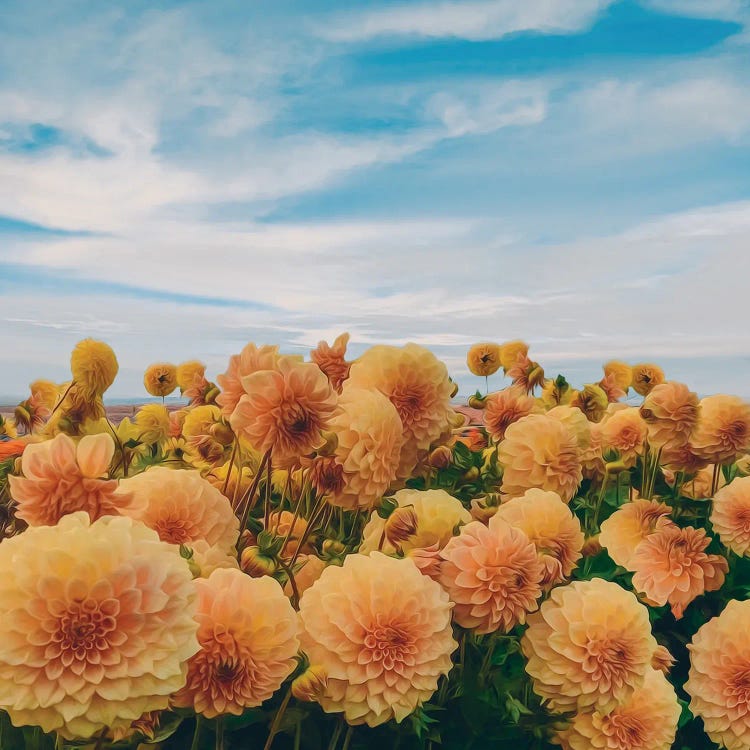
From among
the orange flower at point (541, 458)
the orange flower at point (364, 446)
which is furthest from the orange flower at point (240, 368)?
the orange flower at point (541, 458)

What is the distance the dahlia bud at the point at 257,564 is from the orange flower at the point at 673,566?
0.74m

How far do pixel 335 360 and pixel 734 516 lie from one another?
79cm

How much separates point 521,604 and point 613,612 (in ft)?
0.46

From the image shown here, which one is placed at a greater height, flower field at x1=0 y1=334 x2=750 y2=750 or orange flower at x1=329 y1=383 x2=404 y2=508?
orange flower at x1=329 y1=383 x2=404 y2=508

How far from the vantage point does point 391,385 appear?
42.7 inches

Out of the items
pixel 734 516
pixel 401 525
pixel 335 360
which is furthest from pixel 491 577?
pixel 734 516

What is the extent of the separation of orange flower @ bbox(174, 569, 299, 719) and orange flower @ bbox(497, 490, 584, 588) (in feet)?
1.26

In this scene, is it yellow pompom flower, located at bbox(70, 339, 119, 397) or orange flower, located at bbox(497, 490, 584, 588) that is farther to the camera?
yellow pompom flower, located at bbox(70, 339, 119, 397)

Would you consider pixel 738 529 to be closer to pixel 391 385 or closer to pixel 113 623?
pixel 391 385

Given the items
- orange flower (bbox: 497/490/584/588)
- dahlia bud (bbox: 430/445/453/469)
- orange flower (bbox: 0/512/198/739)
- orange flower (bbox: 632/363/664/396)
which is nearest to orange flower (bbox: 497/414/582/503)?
dahlia bud (bbox: 430/445/453/469)

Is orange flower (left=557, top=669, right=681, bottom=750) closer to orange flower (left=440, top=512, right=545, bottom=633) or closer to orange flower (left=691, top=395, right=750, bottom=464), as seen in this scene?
orange flower (left=440, top=512, right=545, bottom=633)

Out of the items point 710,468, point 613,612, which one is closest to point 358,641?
point 613,612

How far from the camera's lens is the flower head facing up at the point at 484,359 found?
2.54m

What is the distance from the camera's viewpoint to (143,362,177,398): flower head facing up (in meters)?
2.71
